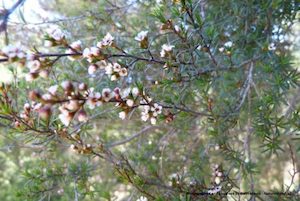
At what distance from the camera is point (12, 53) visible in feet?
4.12

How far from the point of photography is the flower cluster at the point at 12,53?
1252 millimetres

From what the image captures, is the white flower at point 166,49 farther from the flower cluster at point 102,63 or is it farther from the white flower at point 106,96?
the white flower at point 106,96

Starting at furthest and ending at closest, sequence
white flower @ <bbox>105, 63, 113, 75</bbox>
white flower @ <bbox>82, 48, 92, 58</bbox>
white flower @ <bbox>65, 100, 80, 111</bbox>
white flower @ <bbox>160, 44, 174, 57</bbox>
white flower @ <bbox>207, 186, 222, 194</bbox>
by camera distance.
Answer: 1. white flower @ <bbox>207, 186, 222, 194</bbox>
2. white flower @ <bbox>160, 44, 174, 57</bbox>
3. white flower @ <bbox>105, 63, 113, 75</bbox>
4. white flower @ <bbox>82, 48, 92, 58</bbox>
5. white flower @ <bbox>65, 100, 80, 111</bbox>

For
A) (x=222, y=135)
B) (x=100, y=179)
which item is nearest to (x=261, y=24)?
(x=222, y=135)

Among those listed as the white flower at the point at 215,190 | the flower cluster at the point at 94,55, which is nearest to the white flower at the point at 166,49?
the flower cluster at the point at 94,55

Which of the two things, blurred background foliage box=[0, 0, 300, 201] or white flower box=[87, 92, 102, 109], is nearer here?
white flower box=[87, 92, 102, 109]

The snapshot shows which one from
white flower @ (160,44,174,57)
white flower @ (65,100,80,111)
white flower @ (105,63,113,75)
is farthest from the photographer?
white flower @ (160,44,174,57)

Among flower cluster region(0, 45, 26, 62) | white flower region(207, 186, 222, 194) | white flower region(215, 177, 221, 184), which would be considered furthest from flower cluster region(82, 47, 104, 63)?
white flower region(215, 177, 221, 184)

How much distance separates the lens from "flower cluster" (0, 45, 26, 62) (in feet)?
4.11

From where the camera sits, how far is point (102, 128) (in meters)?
3.68

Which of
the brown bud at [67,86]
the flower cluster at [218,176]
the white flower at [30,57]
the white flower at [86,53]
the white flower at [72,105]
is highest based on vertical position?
the white flower at [86,53]

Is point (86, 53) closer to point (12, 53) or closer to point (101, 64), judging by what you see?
point (101, 64)

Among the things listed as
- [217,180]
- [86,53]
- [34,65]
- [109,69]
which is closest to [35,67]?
[34,65]

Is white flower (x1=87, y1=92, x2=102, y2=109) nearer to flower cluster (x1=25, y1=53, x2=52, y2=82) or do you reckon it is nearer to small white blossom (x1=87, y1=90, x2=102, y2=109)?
small white blossom (x1=87, y1=90, x2=102, y2=109)
